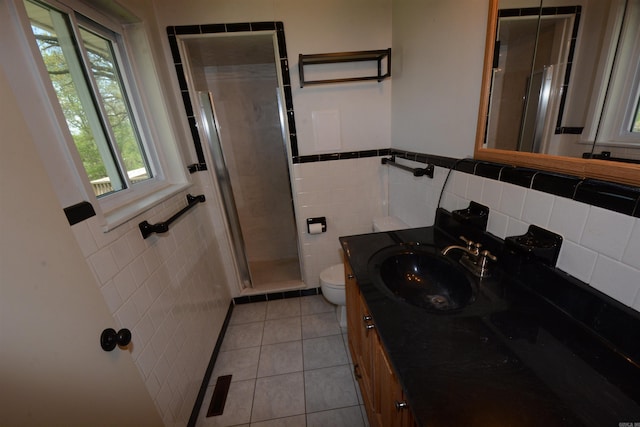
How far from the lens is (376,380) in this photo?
95 centimetres

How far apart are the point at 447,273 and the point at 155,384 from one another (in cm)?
135

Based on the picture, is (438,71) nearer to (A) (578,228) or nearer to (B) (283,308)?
(A) (578,228)

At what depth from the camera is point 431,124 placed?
132 centimetres

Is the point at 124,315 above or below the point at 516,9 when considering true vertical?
below

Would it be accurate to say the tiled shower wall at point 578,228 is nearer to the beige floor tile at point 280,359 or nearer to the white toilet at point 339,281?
the white toilet at point 339,281

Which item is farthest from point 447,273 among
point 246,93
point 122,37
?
point 246,93

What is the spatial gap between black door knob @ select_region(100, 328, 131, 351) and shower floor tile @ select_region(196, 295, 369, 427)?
961 millimetres

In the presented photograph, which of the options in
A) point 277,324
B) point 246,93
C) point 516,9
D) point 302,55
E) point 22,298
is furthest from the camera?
point 246,93

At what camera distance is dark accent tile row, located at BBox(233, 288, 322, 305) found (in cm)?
223

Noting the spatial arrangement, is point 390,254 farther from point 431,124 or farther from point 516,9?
point 516,9

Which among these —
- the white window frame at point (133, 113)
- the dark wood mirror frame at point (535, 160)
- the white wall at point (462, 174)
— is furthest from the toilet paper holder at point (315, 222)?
the dark wood mirror frame at point (535, 160)

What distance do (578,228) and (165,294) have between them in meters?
1.63

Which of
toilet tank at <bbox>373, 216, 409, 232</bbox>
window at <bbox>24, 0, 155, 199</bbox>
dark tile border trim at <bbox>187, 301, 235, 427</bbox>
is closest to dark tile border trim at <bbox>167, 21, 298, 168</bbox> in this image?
window at <bbox>24, 0, 155, 199</bbox>

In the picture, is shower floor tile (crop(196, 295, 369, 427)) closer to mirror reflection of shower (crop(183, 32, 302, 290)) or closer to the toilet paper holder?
mirror reflection of shower (crop(183, 32, 302, 290))
